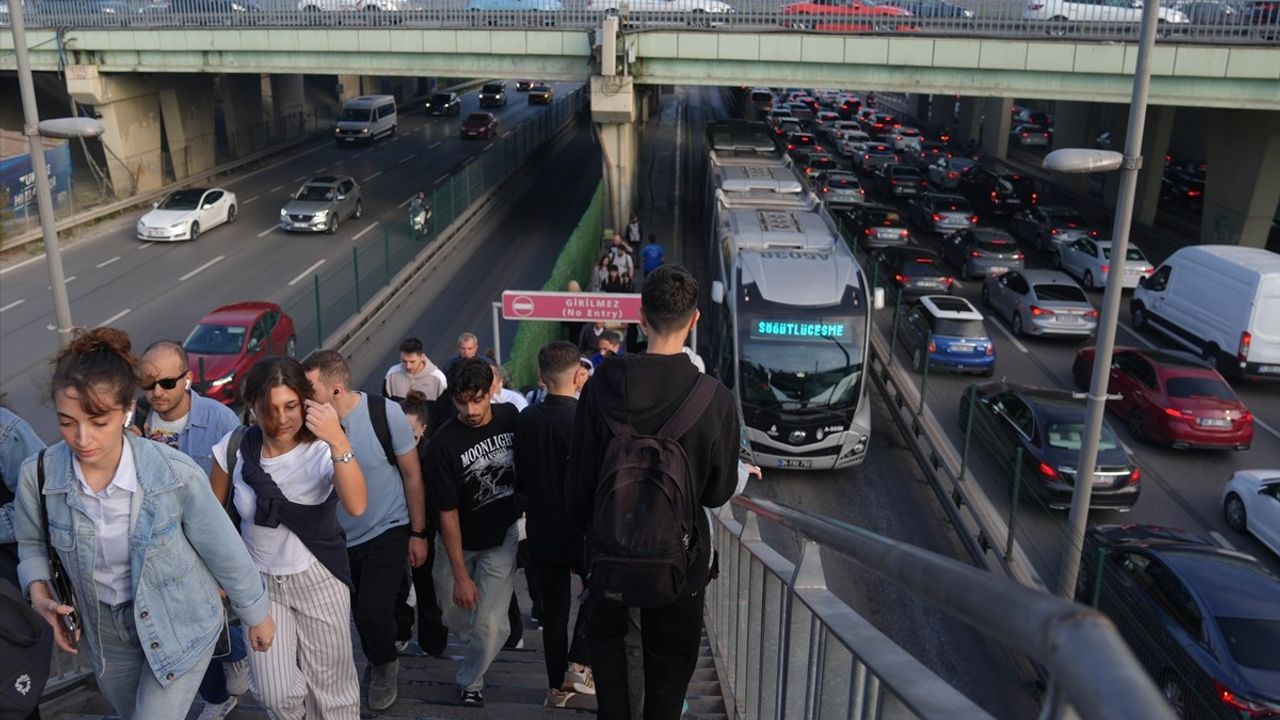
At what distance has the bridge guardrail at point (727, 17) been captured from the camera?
26.8m

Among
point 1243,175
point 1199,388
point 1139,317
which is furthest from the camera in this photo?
point 1243,175

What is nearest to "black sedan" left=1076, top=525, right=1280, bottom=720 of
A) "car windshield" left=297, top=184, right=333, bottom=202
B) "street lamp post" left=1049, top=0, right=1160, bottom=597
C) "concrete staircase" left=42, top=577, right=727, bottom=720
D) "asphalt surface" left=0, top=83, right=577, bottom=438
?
"street lamp post" left=1049, top=0, right=1160, bottom=597

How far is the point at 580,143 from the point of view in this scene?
2156 inches

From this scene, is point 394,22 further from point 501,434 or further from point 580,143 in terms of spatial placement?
point 501,434

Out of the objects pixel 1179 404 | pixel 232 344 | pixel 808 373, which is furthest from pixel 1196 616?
pixel 232 344

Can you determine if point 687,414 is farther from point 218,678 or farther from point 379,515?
point 218,678

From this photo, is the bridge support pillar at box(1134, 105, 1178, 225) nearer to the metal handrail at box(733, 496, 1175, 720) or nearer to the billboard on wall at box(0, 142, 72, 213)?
the billboard on wall at box(0, 142, 72, 213)

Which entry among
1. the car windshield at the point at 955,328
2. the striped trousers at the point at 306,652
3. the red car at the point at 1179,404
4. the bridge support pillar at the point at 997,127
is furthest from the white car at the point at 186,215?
the bridge support pillar at the point at 997,127

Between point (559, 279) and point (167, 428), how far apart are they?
16.0 metres

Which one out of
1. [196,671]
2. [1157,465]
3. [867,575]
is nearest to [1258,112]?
[1157,465]

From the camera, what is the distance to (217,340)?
19.8 meters

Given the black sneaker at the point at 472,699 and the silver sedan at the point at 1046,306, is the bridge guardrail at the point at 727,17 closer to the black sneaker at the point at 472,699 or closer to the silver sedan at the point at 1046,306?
the silver sedan at the point at 1046,306

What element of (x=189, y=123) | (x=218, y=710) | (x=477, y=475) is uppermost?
(x=477, y=475)

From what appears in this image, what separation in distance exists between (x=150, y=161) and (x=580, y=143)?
74.0 feet
